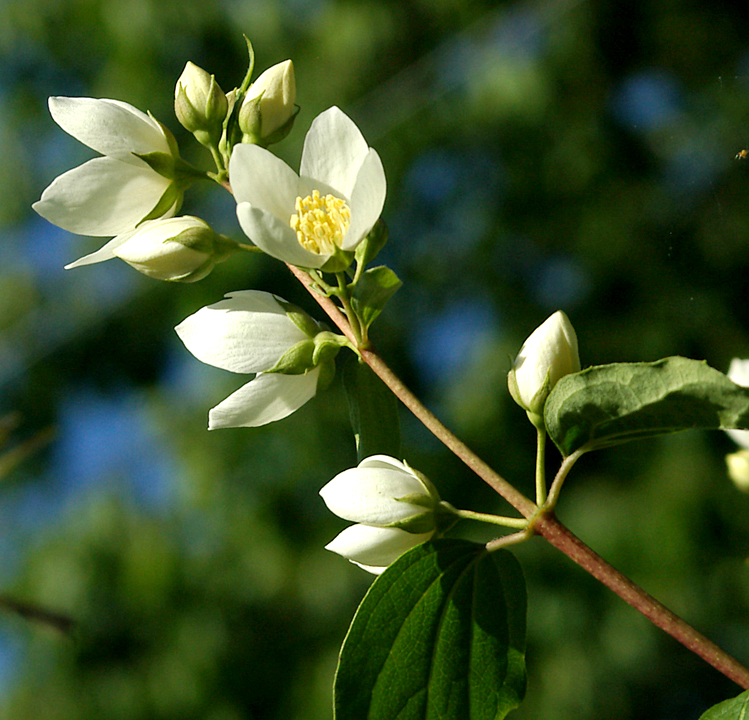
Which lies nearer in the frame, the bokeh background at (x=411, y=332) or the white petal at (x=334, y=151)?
the white petal at (x=334, y=151)

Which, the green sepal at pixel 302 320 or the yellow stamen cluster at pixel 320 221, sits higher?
the yellow stamen cluster at pixel 320 221

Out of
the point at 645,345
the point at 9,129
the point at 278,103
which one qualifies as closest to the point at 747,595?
the point at 645,345

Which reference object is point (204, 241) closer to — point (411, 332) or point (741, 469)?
point (741, 469)

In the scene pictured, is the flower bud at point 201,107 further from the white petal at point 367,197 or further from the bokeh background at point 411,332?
the bokeh background at point 411,332

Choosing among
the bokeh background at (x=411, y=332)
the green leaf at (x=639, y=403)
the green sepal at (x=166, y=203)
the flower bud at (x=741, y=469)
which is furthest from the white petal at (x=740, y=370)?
the bokeh background at (x=411, y=332)

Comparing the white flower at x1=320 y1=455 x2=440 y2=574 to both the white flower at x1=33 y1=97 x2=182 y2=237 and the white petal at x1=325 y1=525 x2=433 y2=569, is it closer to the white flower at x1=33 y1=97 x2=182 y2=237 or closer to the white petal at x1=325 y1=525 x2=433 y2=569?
the white petal at x1=325 y1=525 x2=433 y2=569

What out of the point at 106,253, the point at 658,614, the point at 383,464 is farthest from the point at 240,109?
the point at 658,614
